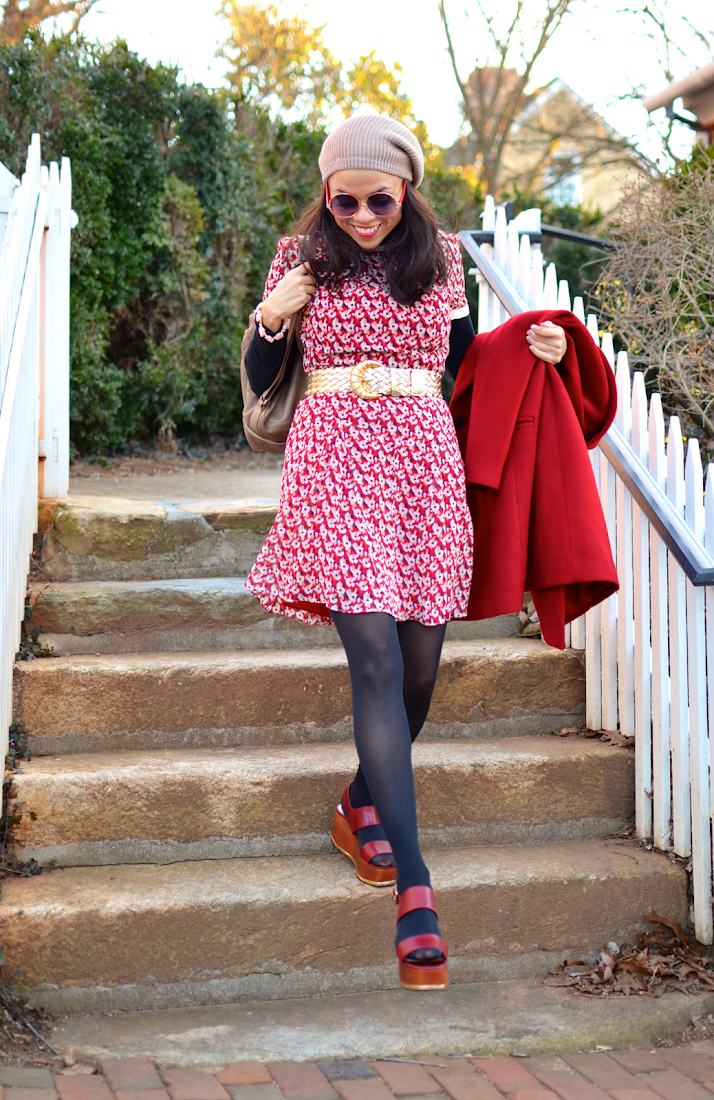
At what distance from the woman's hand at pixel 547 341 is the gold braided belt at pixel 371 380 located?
32cm

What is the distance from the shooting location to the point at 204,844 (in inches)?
104

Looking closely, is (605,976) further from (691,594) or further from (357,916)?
(691,594)

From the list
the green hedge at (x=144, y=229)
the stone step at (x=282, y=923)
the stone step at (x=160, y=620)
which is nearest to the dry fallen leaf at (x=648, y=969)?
the stone step at (x=282, y=923)

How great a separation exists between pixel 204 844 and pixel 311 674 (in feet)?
2.01

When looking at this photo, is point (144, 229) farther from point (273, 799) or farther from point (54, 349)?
point (273, 799)

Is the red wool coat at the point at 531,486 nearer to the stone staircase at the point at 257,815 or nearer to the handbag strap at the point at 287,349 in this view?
the handbag strap at the point at 287,349

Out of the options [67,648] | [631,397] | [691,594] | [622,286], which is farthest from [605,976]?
[622,286]

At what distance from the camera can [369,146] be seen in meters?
2.21

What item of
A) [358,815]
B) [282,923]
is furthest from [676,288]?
[282,923]

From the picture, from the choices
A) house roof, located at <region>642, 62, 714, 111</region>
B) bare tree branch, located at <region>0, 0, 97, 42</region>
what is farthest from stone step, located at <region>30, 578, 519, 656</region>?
bare tree branch, located at <region>0, 0, 97, 42</region>

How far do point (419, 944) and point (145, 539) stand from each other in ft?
6.73

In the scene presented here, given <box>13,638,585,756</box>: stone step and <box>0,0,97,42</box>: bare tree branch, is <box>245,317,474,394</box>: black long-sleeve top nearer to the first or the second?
<box>13,638,585,756</box>: stone step

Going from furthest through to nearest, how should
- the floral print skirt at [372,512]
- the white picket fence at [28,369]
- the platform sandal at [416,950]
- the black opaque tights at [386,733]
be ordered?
1. the white picket fence at [28,369]
2. the floral print skirt at [372,512]
3. the black opaque tights at [386,733]
4. the platform sandal at [416,950]

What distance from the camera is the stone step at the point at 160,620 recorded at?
3215 millimetres
